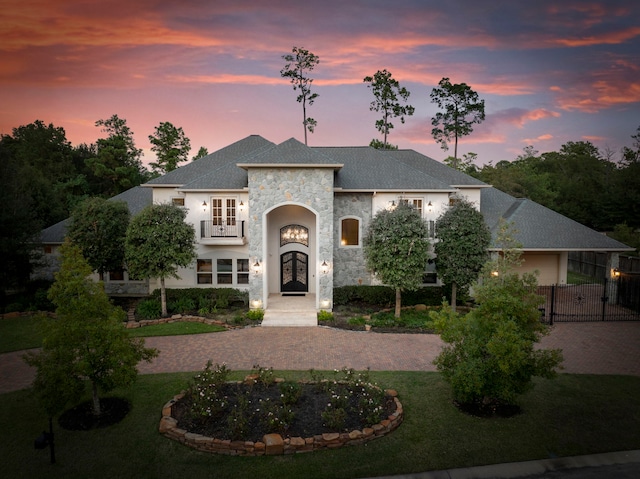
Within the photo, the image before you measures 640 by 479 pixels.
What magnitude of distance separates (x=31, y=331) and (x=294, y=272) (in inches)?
463

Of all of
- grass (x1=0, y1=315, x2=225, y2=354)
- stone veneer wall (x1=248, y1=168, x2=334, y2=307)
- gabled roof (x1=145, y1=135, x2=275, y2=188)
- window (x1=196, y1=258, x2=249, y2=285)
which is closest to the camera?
grass (x1=0, y1=315, x2=225, y2=354)

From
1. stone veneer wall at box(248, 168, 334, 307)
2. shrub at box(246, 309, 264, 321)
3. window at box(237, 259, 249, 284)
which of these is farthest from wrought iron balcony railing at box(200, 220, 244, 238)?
shrub at box(246, 309, 264, 321)

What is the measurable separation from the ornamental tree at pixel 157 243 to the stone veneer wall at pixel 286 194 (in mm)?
3096

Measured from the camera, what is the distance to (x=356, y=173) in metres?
21.2

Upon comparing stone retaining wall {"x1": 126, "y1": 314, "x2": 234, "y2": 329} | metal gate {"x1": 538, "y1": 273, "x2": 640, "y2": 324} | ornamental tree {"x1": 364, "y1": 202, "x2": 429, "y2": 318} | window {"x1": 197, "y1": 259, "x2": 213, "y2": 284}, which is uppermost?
ornamental tree {"x1": 364, "y1": 202, "x2": 429, "y2": 318}

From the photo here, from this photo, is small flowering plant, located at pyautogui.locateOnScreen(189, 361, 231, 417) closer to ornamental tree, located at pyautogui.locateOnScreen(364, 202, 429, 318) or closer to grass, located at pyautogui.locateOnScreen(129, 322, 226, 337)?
grass, located at pyautogui.locateOnScreen(129, 322, 226, 337)

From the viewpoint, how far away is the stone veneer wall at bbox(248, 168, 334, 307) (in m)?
17.9

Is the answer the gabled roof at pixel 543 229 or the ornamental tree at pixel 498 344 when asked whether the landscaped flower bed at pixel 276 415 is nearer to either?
the ornamental tree at pixel 498 344

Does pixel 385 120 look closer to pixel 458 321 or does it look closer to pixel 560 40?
pixel 560 40

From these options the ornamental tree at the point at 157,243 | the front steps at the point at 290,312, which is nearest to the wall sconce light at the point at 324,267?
the front steps at the point at 290,312

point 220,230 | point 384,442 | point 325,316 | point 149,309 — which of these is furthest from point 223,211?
point 384,442

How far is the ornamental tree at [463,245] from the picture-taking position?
17188 millimetres

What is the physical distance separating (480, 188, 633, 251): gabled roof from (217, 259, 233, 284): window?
46.2ft

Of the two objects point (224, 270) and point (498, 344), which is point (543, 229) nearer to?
point (498, 344)
